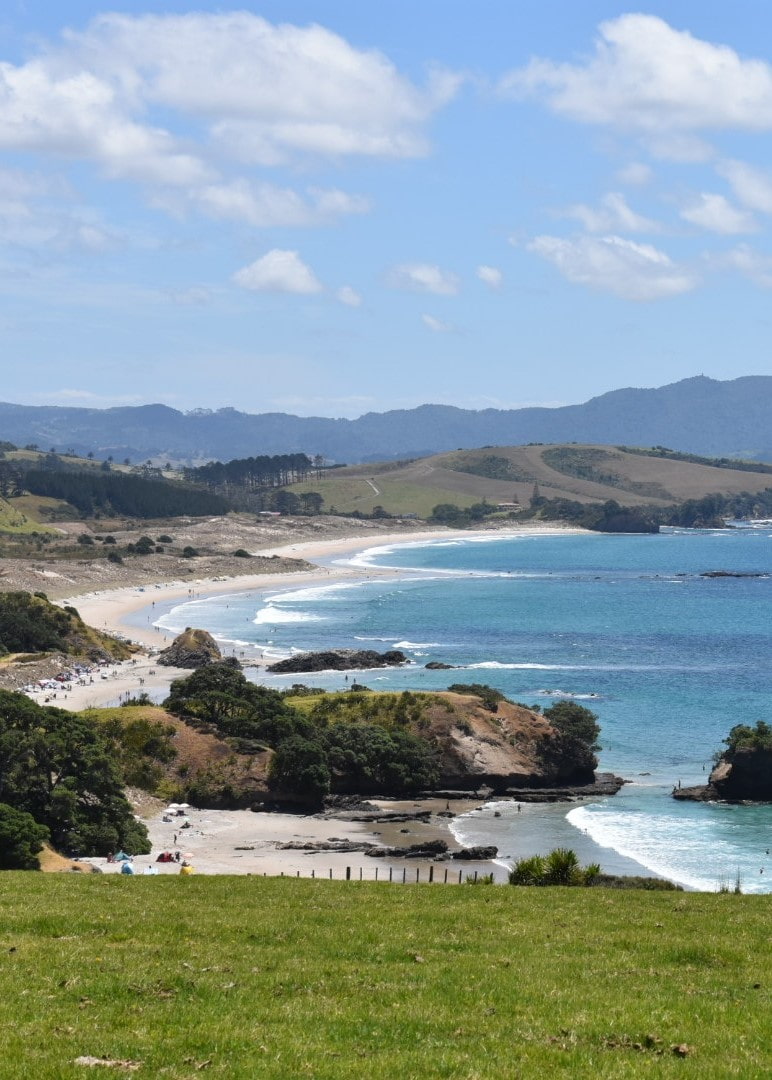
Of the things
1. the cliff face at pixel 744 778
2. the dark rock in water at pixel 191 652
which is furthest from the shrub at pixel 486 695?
the dark rock in water at pixel 191 652

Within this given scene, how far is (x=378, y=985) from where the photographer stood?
14148mm

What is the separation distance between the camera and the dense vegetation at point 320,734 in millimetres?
54500

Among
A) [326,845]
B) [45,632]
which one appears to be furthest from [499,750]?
[45,632]

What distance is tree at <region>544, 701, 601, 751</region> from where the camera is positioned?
202 feet

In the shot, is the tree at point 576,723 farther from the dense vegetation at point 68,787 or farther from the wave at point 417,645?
the wave at point 417,645

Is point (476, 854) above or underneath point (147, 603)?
above

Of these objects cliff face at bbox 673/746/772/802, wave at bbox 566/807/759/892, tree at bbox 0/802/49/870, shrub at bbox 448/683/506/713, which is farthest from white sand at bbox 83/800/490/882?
cliff face at bbox 673/746/772/802

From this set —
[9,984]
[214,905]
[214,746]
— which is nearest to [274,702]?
[214,746]

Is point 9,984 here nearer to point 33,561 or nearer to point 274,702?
point 274,702

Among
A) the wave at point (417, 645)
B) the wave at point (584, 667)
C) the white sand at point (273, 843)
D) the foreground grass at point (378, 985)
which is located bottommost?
the white sand at point (273, 843)

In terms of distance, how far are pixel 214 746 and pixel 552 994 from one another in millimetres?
44128

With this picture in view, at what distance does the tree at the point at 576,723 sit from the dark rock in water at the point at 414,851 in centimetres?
1712

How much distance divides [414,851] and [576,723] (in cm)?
1944

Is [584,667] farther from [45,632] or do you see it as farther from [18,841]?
[18,841]
